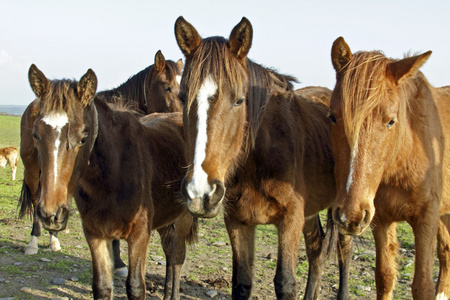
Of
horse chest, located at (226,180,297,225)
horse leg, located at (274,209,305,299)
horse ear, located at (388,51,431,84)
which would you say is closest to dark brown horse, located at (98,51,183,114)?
horse chest, located at (226,180,297,225)

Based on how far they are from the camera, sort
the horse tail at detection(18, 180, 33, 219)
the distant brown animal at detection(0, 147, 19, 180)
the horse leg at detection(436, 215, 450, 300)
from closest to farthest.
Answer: the horse leg at detection(436, 215, 450, 300)
the horse tail at detection(18, 180, 33, 219)
the distant brown animal at detection(0, 147, 19, 180)

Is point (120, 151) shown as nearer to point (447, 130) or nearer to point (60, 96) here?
point (60, 96)

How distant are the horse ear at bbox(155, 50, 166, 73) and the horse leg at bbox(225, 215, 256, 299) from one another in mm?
3767

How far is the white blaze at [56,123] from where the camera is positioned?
10.1 feet

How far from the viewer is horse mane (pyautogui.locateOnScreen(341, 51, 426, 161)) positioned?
2.78 m

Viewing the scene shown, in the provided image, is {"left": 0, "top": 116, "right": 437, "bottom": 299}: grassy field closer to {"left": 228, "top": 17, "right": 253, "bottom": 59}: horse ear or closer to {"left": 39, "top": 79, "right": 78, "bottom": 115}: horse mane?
{"left": 39, "top": 79, "right": 78, "bottom": 115}: horse mane

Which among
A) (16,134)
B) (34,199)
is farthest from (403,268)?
(16,134)

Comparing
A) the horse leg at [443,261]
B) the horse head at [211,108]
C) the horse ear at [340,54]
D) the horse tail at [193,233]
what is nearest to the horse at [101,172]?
the horse tail at [193,233]

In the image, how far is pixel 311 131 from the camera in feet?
13.1

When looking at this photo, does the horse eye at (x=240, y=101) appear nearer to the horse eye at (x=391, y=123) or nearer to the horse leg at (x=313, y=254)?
the horse eye at (x=391, y=123)

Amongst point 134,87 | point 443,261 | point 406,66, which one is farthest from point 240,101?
point 134,87

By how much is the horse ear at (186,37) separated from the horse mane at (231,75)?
8 cm

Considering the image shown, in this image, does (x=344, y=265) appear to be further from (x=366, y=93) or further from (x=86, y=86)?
(x=86, y=86)

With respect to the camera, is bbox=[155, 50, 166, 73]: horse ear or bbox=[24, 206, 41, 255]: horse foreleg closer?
bbox=[24, 206, 41, 255]: horse foreleg
